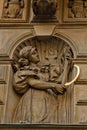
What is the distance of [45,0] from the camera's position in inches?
352

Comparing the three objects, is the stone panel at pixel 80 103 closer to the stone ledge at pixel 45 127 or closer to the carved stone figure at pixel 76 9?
the stone ledge at pixel 45 127

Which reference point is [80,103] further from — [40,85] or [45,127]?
[45,127]

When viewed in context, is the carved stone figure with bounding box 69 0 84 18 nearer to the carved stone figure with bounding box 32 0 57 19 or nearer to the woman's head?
the carved stone figure with bounding box 32 0 57 19

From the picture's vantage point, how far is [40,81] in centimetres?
835

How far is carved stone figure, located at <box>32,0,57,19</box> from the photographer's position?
8938mm

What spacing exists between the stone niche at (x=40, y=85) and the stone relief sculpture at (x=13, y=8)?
0.66 m

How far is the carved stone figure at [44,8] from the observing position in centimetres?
894

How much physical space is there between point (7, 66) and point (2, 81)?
33 centimetres

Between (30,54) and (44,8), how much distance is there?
928mm

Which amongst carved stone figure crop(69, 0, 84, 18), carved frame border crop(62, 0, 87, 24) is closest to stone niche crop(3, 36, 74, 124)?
carved frame border crop(62, 0, 87, 24)

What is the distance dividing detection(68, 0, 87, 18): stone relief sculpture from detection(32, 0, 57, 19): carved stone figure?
0.39 metres

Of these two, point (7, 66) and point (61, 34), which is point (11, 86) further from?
point (61, 34)

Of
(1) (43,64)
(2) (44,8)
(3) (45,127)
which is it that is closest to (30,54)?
(1) (43,64)

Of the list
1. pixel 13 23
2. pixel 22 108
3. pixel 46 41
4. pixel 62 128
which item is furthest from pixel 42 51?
pixel 62 128
